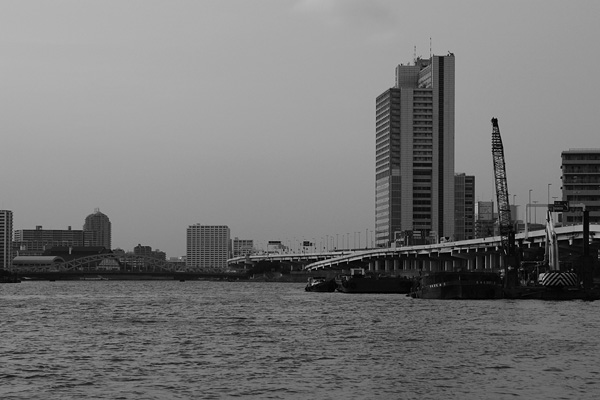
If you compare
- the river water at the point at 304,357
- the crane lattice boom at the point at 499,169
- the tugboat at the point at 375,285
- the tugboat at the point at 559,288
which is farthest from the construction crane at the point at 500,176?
the river water at the point at 304,357

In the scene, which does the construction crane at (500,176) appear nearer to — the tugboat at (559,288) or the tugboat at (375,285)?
the tugboat at (375,285)

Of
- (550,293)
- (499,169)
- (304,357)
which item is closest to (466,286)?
(550,293)

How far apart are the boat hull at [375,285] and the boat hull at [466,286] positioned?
146ft

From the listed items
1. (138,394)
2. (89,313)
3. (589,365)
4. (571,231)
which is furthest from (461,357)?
(571,231)

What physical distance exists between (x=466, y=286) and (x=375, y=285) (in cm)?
5375

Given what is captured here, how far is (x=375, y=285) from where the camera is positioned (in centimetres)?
19275

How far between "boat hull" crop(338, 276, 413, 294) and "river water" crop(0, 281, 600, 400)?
92.0 m

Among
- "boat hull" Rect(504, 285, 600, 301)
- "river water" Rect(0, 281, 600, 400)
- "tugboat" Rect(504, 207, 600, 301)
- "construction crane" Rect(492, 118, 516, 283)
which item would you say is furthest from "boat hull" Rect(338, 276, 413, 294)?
"river water" Rect(0, 281, 600, 400)

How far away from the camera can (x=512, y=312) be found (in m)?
103

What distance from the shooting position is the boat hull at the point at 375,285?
7520 inches

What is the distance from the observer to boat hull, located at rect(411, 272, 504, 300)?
140 m

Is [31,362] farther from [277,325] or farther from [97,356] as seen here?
[277,325]

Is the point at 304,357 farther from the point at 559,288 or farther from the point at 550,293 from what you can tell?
the point at 550,293

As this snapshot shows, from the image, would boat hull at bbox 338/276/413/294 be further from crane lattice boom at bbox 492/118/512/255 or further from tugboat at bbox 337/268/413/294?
crane lattice boom at bbox 492/118/512/255
